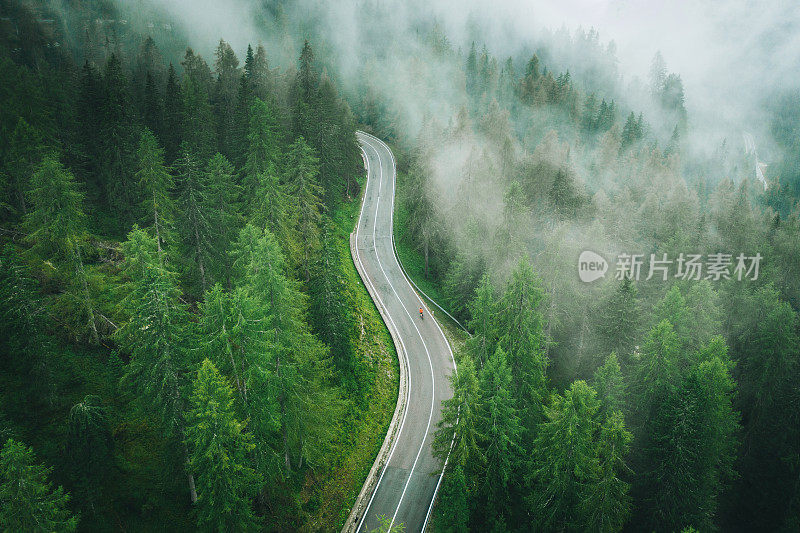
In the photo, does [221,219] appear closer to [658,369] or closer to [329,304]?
[329,304]

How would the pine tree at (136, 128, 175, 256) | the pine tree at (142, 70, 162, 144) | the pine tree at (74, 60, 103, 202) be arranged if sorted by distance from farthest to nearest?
the pine tree at (142, 70, 162, 144) < the pine tree at (74, 60, 103, 202) < the pine tree at (136, 128, 175, 256)

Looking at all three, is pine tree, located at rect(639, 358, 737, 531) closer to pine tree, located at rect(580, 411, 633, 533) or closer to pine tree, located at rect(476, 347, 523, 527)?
pine tree, located at rect(580, 411, 633, 533)

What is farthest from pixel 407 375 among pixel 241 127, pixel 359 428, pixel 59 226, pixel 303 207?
pixel 241 127

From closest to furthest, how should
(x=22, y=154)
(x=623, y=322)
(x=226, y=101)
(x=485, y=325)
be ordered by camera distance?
(x=485, y=325), (x=623, y=322), (x=22, y=154), (x=226, y=101)

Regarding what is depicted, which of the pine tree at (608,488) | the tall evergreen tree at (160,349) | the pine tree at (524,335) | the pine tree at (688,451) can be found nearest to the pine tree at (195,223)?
the tall evergreen tree at (160,349)

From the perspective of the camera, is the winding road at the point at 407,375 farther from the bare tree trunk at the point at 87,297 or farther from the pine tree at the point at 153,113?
the pine tree at the point at 153,113

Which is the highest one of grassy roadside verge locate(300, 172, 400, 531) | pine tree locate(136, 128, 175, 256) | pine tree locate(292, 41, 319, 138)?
pine tree locate(292, 41, 319, 138)

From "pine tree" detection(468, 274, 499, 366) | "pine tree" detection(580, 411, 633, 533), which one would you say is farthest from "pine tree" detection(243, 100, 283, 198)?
"pine tree" detection(580, 411, 633, 533)
